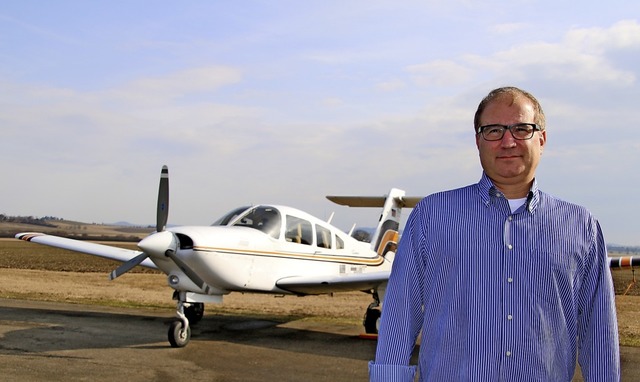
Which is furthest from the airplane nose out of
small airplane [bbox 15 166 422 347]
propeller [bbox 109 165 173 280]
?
propeller [bbox 109 165 173 280]

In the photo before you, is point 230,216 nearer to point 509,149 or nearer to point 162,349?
point 162,349

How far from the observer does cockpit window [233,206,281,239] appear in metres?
11.6

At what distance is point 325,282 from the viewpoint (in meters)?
12.0

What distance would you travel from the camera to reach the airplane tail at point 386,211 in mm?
15359

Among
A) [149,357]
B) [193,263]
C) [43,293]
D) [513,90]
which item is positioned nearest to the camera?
[513,90]

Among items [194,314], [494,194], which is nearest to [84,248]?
[194,314]

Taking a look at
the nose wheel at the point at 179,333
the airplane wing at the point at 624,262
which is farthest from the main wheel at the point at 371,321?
the airplane wing at the point at 624,262

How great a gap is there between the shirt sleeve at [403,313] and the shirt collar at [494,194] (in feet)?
0.77

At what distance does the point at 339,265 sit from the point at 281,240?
1802mm

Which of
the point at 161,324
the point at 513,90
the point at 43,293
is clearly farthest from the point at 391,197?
the point at 513,90

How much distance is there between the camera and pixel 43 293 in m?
17.2

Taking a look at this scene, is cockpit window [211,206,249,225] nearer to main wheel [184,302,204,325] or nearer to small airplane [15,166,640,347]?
small airplane [15,166,640,347]

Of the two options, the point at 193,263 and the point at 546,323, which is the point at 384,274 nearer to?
the point at 193,263

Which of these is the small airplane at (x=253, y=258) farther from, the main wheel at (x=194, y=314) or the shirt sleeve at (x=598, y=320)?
the shirt sleeve at (x=598, y=320)
